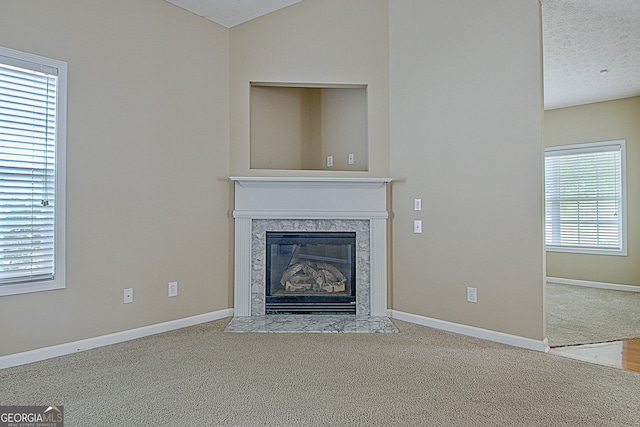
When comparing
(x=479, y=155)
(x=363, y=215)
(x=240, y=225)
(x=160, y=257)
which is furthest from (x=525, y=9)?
(x=160, y=257)

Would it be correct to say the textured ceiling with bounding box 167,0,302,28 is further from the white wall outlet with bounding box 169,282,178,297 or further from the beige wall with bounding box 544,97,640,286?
the beige wall with bounding box 544,97,640,286

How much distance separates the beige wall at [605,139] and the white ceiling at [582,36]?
0.51 metres

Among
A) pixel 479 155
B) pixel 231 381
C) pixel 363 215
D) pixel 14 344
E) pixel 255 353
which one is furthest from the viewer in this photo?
pixel 363 215

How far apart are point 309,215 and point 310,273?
2.10ft

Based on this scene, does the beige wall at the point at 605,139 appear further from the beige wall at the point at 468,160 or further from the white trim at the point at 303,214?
the white trim at the point at 303,214

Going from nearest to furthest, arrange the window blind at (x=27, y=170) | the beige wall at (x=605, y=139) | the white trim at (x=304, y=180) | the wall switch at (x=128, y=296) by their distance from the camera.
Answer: the window blind at (x=27, y=170) < the wall switch at (x=128, y=296) < the white trim at (x=304, y=180) < the beige wall at (x=605, y=139)

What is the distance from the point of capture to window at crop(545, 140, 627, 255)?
231 inches

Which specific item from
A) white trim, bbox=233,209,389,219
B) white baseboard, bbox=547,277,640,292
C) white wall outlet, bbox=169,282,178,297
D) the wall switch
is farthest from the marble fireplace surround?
white baseboard, bbox=547,277,640,292

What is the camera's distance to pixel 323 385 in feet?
8.23

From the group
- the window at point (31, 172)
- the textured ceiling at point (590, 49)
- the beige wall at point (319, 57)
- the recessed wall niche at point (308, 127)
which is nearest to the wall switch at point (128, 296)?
the window at point (31, 172)

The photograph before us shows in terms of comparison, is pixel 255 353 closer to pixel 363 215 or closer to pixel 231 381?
pixel 231 381

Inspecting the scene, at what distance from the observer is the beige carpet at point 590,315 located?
3.61 m

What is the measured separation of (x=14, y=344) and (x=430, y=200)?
3.48m

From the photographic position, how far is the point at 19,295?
2.86 meters
